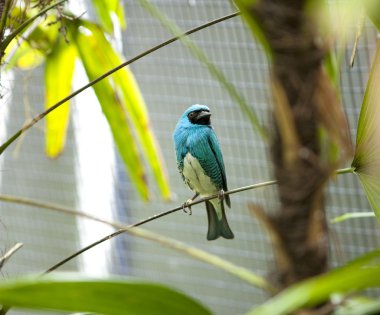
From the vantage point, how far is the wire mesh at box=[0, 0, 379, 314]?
Result: 2.89 meters

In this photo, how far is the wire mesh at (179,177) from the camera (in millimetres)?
2895

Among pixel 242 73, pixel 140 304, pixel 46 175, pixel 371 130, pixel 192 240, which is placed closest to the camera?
pixel 140 304

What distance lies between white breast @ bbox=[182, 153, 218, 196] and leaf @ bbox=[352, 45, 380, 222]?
90cm

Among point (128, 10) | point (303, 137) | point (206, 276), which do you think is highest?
point (128, 10)

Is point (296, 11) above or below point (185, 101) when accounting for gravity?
below

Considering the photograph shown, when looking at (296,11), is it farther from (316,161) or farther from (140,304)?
(140,304)

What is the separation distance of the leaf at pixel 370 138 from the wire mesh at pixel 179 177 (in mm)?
1773

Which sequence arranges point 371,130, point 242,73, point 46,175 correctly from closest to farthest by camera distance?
point 371,130
point 242,73
point 46,175

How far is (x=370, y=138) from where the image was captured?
2.71ft

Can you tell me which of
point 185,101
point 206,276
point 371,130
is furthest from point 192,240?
point 371,130

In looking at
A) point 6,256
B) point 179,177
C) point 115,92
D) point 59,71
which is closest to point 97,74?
point 115,92

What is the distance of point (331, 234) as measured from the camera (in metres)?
0.63

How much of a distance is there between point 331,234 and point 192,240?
8.97ft

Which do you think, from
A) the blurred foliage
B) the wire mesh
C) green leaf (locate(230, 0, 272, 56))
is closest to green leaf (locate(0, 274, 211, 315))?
green leaf (locate(230, 0, 272, 56))
